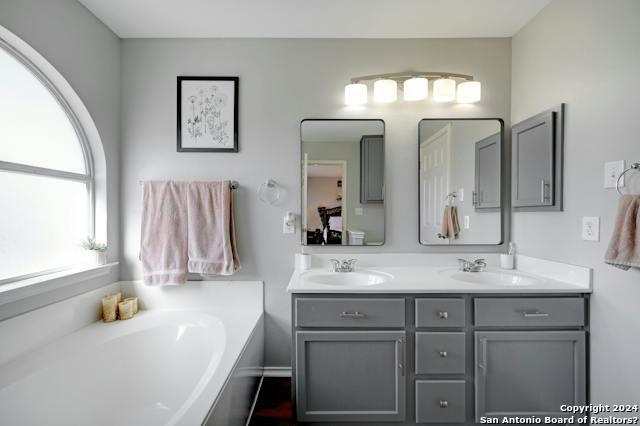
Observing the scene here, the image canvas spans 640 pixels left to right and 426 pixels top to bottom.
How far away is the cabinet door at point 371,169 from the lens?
2055 mm

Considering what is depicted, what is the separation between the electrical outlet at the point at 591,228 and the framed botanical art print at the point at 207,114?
6.79 feet

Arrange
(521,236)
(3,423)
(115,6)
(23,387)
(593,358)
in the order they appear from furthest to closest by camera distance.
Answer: (521,236) < (115,6) < (593,358) < (23,387) < (3,423)

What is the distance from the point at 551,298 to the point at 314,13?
2.09m

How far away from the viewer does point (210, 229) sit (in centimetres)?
201

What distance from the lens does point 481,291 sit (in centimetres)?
154

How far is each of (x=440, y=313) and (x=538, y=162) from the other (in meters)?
1.09

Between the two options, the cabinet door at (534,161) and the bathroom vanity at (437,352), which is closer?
the bathroom vanity at (437,352)

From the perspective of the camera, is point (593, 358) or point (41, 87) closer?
point (593, 358)

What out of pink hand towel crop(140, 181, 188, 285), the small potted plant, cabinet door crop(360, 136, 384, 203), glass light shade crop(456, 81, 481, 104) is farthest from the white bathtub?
glass light shade crop(456, 81, 481, 104)

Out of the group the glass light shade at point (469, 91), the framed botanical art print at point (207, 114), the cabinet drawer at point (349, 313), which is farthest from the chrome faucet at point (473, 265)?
the framed botanical art print at point (207, 114)

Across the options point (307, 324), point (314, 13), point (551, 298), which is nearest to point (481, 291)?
point (551, 298)

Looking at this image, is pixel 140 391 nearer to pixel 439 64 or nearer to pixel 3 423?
pixel 3 423

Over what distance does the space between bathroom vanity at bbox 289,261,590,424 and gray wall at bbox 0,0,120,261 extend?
61.5 inches

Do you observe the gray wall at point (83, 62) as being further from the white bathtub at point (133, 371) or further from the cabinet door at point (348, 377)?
the cabinet door at point (348, 377)
